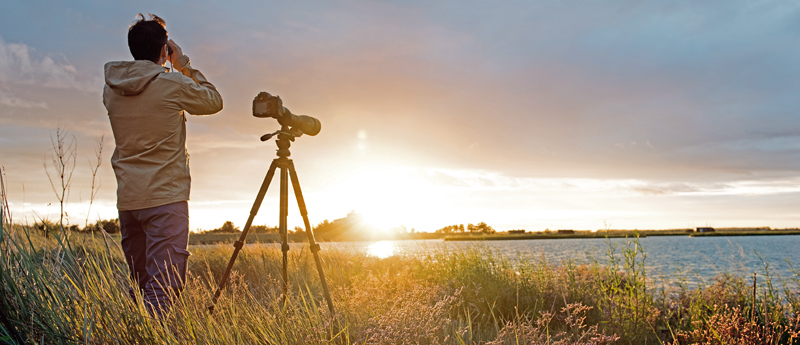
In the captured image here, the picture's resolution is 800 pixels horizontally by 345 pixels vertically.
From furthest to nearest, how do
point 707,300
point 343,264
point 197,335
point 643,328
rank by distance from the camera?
1. point 343,264
2. point 707,300
3. point 643,328
4. point 197,335

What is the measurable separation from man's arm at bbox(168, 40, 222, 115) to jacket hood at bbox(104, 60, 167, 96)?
20 centimetres

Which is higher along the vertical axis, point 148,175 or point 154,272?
point 148,175

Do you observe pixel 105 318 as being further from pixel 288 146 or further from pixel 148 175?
pixel 288 146

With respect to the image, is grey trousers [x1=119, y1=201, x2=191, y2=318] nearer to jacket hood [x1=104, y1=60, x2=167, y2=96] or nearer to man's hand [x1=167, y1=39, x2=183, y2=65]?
jacket hood [x1=104, y1=60, x2=167, y2=96]

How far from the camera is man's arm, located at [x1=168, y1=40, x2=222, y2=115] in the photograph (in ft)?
8.00

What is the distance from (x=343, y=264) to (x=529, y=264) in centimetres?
276

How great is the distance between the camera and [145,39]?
246 centimetres

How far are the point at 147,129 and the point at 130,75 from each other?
0.32 meters

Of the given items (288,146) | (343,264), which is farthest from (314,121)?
(343,264)

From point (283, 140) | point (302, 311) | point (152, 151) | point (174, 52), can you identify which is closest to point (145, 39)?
point (174, 52)

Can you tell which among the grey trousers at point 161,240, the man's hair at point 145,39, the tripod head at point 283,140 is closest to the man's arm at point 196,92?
the man's hair at point 145,39

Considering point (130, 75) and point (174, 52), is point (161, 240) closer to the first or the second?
point (130, 75)

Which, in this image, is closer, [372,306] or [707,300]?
[372,306]

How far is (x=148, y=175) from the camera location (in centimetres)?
235
